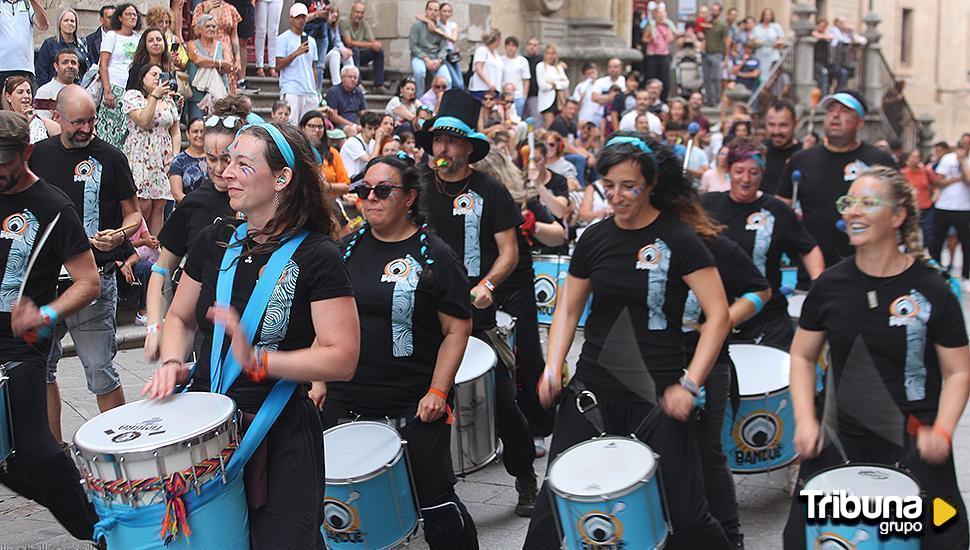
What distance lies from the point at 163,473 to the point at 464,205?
328cm

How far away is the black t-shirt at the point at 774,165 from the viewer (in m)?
8.89

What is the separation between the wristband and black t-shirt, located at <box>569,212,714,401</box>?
2066 millimetres

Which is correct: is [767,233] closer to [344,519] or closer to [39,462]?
[344,519]

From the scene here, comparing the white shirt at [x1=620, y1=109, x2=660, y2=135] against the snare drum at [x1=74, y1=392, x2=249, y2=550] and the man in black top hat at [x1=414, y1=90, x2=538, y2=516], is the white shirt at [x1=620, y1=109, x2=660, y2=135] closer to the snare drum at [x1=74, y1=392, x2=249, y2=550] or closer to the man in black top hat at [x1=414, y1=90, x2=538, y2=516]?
the man in black top hat at [x1=414, y1=90, x2=538, y2=516]

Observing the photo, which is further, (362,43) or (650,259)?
(362,43)

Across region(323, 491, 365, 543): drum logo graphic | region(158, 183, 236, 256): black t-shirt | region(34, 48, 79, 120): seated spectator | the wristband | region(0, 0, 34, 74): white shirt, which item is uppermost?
region(0, 0, 34, 74): white shirt

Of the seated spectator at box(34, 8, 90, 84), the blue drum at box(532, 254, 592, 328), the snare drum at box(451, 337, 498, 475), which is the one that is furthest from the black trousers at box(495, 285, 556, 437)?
the seated spectator at box(34, 8, 90, 84)

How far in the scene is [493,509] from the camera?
6266 mm

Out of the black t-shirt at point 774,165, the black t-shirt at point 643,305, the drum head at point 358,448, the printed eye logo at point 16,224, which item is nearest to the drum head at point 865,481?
the black t-shirt at point 643,305

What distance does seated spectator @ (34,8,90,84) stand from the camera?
35.5 feet

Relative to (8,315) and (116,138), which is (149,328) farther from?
(116,138)

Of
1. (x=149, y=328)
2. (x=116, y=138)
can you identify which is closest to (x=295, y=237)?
(x=149, y=328)

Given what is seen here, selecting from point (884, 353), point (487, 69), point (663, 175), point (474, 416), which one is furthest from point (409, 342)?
point (487, 69)

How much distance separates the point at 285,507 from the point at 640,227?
186 centimetres
